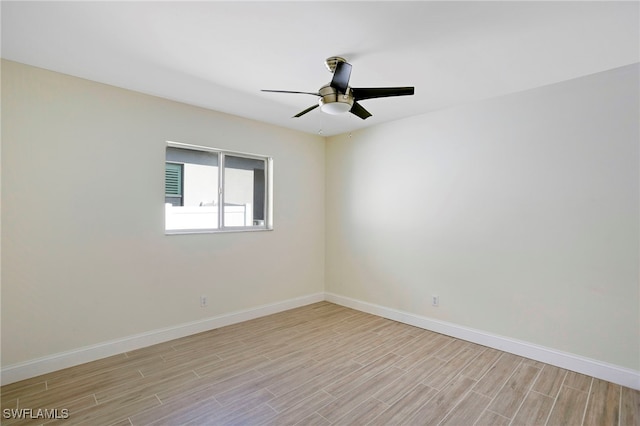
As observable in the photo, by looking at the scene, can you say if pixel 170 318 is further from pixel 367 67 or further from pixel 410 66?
pixel 410 66

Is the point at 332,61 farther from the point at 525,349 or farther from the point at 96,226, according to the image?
the point at 525,349

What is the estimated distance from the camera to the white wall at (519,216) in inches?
99.4

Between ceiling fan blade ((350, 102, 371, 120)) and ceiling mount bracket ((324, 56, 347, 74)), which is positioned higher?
ceiling mount bracket ((324, 56, 347, 74))

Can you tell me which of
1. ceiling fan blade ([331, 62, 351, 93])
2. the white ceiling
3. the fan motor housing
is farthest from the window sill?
ceiling fan blade ([331, 62, 351, 93])

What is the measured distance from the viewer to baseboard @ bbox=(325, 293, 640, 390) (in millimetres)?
2484

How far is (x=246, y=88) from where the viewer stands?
299cm

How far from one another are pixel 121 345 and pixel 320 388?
79.2 inches

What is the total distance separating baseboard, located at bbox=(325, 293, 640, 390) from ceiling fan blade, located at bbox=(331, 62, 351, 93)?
2824 mm

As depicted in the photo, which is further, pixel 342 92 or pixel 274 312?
pixel 274 312

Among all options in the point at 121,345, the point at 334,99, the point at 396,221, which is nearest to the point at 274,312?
the point at 121,345

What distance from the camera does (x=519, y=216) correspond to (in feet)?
9.92

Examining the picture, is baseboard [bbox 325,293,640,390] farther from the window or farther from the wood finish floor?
the window

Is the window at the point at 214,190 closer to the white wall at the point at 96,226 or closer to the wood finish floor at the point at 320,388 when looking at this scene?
the white wall at the point at 96,226

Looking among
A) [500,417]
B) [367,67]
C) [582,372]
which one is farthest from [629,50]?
[500,417]
